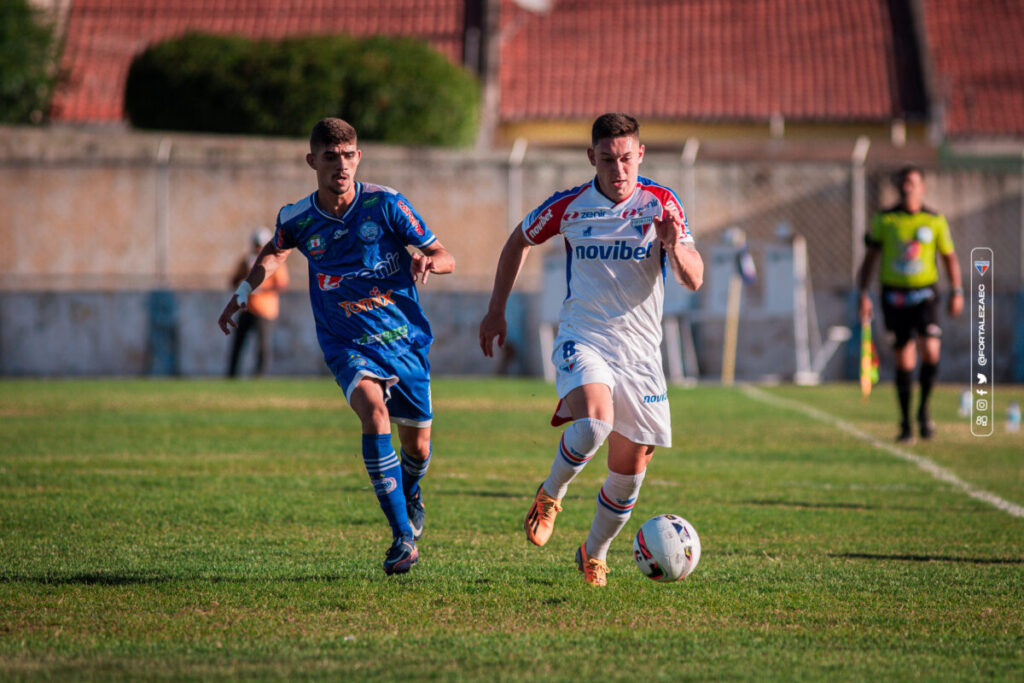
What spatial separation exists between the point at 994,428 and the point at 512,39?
969 inches

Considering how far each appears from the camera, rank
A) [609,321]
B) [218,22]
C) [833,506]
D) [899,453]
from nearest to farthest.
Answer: [609,321] → [833,506] → [899,453] → [218,22]

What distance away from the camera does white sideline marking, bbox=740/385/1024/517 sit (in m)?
8.80

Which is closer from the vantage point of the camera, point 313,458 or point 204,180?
point 313,458

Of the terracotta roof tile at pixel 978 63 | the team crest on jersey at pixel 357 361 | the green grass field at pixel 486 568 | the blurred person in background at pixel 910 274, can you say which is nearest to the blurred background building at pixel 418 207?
the terracotta roof tile at pixel 978 63

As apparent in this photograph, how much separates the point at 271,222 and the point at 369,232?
1655cm

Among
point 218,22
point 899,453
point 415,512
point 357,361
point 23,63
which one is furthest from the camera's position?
point 218,22

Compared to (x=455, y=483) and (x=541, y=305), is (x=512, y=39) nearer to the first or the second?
(x=541, y=305)

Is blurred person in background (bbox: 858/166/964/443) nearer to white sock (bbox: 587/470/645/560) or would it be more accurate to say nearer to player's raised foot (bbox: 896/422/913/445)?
player's raised foot (bbox: 896/422/913/445)

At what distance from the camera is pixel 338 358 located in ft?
21.6

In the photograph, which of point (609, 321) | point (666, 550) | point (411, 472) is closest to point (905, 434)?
point (411, 472)

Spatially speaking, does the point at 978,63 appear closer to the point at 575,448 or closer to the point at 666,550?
the point at 575,448

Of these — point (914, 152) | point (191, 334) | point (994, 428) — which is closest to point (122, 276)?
point (191, 334)

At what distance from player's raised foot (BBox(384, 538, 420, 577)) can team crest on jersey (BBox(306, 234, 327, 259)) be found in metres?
1.48

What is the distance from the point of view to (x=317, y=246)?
6.66 metres
